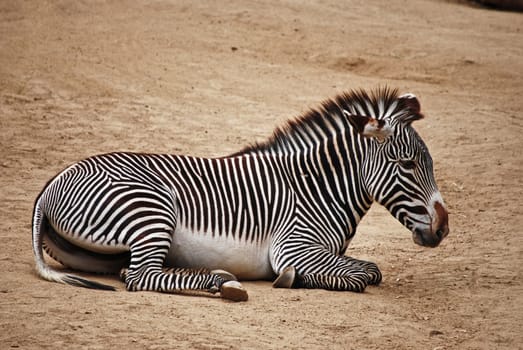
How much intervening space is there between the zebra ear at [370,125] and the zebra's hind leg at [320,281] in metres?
1.38

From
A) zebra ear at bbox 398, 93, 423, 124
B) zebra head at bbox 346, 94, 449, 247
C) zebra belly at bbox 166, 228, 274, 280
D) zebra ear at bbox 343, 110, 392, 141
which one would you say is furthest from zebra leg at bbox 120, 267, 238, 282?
zebra ear at bbox 398, 93, 423, 124

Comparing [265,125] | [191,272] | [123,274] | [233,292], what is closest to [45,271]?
[123,274]

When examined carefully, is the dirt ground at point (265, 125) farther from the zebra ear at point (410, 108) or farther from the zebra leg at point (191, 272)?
the zebra ear at point (410, 108)

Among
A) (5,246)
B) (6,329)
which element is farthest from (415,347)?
(5,246)

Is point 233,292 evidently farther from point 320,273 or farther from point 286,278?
point 320,273

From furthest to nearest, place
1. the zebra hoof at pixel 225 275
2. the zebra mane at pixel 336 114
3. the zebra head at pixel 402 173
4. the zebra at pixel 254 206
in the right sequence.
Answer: the zebra mane at pixel 336 114 < the zebra head at pixel 402 173 < the zebra at pixel 254 206 < the zebra hoof at pixel 225 275

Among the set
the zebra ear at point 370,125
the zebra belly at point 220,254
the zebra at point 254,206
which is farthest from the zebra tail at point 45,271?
the zebra ear at point 370,125

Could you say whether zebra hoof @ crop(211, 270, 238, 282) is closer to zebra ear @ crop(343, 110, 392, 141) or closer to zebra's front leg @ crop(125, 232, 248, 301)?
zebra's front leg @ crop(125, 232, 248, 301)

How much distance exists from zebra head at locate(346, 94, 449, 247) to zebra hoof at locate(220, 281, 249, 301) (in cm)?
190

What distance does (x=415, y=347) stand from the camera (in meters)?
6.46

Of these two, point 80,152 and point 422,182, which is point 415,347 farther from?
point 80,152

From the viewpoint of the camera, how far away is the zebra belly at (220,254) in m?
7.94

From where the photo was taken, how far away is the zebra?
7.60 metres

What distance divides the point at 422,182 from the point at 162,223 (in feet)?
8.16
